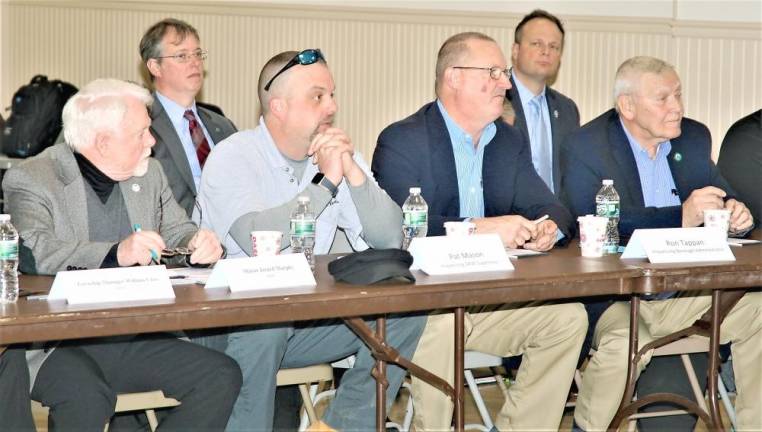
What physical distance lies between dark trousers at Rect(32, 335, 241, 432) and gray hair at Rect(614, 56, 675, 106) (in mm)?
2141

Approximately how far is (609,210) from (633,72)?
877 mm

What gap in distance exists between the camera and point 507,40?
728cm

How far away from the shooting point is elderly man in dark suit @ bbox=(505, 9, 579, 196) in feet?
17.5

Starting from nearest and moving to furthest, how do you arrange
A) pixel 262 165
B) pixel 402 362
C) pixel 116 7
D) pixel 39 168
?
pixel 402 362 < pixel 39 168 < pixel 262 165 < pixel 116 7

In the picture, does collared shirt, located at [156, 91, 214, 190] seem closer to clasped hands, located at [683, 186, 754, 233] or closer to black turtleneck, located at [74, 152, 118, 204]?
black turtleneck, located at [74, 152, 118, 204]

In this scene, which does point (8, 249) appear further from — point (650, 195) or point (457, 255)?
point (650, 195)

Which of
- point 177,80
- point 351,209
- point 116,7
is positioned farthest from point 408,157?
point 116,7

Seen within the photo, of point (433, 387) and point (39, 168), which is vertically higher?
point (39, 168)

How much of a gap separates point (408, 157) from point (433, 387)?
956mm

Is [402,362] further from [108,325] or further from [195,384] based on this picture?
[108,325]

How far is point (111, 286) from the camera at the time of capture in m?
2.46

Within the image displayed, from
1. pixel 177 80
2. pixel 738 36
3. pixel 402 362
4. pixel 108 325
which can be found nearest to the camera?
pixel 108 325

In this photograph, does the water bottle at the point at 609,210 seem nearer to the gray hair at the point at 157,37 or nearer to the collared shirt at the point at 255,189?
the collared shirt at the point at 255,189

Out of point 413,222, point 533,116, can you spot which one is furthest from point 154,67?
point 413,222
